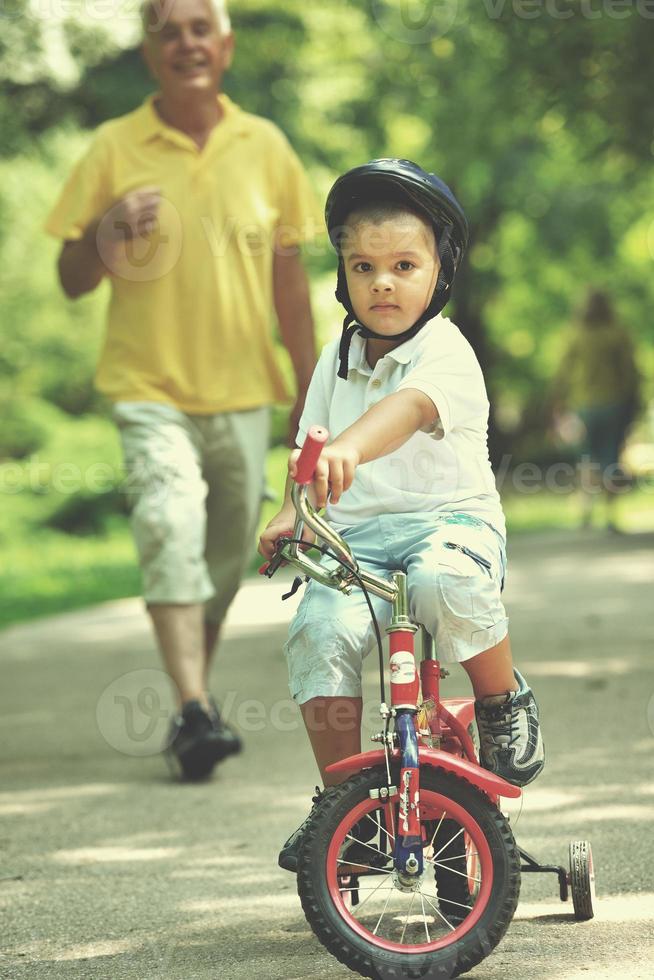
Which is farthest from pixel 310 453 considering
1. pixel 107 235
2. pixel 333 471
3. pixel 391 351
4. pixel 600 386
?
pixel 600 386

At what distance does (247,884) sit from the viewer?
4125 mm

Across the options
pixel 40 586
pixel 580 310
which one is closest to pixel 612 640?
pixel 40 586

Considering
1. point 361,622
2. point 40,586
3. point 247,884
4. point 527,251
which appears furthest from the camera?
point 527,251

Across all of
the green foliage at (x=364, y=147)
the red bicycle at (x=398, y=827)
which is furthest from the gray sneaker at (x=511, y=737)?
the green foliage at (x=364, y=147)

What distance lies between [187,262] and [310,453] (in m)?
2.91

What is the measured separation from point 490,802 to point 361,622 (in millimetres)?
471

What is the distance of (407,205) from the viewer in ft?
11.4

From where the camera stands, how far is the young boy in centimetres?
332

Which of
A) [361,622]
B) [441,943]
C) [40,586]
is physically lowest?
[40,586]

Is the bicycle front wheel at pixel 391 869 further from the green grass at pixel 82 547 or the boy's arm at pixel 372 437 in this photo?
the green grass at pixel 82 547

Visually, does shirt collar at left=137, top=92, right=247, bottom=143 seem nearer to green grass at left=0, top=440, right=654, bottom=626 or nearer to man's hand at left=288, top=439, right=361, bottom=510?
man's hand at left=288, top=439, right=361, bottom=510

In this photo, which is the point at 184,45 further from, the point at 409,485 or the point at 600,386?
the point at 600,386

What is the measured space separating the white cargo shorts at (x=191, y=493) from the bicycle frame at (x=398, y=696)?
226 cm

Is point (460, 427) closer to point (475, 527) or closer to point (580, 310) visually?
point (475, 527)
